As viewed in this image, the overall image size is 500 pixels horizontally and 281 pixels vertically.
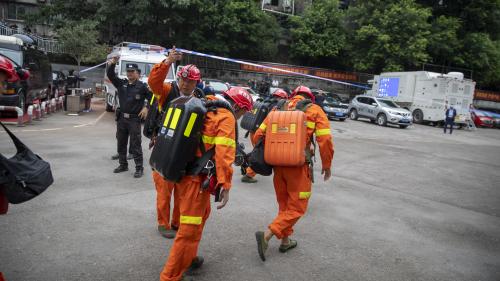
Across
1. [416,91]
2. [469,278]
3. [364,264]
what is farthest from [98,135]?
[416,91]

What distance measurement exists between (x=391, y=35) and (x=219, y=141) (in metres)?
30.2

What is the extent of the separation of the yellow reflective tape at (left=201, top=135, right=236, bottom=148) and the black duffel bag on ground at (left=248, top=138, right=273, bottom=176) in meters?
0.95

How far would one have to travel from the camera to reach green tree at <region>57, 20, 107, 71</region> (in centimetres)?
2467

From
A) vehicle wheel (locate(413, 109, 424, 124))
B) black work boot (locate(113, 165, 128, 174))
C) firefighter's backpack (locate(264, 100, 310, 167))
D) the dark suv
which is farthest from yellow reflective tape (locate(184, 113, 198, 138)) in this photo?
vehicle wheel (locate(413, 109, 424, 124))

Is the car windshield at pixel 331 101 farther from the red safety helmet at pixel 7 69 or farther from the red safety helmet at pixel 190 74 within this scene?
the red safety helmet at pixel 7 69

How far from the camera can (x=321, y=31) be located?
113 feet

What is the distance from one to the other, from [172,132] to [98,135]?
8.26 m

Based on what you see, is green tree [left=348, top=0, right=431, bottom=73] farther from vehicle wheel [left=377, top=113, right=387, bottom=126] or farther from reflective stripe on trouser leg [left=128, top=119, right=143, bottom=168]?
reflective stripe on trouser leg [left=128, top=119, right=143, bottom=168]

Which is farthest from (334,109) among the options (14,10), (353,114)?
(14,10)

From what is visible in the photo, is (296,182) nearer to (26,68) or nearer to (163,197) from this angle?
(163,197)

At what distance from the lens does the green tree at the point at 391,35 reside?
29375 mm

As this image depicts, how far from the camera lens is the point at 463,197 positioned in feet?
24.5

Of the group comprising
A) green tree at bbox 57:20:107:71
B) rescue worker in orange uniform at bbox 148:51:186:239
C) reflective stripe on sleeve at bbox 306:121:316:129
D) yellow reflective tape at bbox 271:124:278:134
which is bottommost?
rescue worker in orange uniform at bbox 148:51:186:239

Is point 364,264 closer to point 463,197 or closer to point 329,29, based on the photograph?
point 463,197
